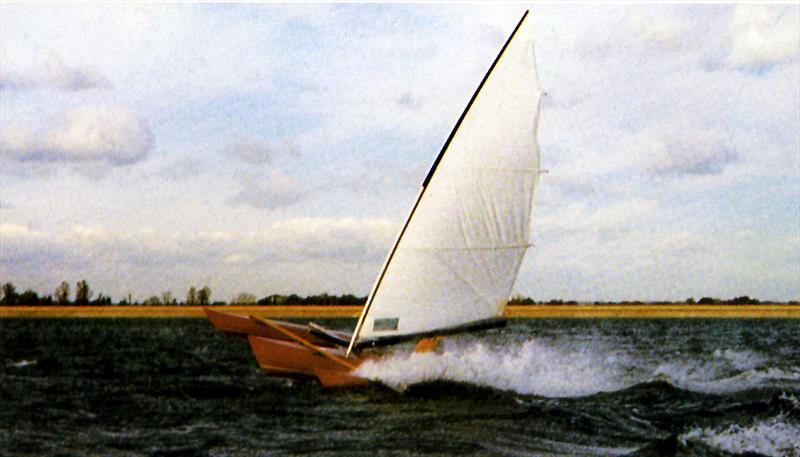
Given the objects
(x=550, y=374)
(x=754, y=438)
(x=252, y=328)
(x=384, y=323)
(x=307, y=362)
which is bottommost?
(x=754, y=438)

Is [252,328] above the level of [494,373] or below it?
above

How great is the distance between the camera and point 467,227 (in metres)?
21.3

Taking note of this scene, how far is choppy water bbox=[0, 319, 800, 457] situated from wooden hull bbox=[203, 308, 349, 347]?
1.43 meters

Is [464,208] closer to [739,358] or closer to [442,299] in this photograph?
[442,299]

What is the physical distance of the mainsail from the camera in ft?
68.3

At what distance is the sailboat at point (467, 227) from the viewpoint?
68.3 ft

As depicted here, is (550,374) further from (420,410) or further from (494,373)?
(420,410)

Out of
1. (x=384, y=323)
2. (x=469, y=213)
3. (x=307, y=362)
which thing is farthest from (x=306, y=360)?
(x=469, y=213)

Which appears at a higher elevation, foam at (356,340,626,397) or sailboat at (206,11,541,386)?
sailboat at (206,11,541,386)

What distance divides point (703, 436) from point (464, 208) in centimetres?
786

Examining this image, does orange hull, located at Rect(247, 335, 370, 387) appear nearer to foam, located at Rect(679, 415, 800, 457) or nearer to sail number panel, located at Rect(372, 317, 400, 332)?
sail number panel, located at Rect(372, 317, 400, 332)

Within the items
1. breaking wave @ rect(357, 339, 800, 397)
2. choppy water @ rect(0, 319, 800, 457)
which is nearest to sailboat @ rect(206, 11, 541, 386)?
breaking wave @ rect(357, 339, 800, 397)

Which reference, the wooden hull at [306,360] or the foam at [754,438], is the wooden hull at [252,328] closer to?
the wooden hull at [306,360]

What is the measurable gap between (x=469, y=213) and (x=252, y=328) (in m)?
8.59
